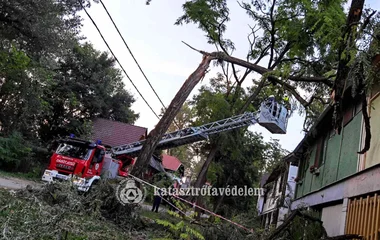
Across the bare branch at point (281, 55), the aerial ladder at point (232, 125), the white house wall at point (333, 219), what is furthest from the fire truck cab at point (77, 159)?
the bare branch at point (281, 55)

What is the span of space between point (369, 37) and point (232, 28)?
1345 centimetres

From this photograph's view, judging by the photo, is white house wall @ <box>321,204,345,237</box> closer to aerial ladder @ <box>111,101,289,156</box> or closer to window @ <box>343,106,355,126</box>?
window @ <box>343,106,355,126</box>

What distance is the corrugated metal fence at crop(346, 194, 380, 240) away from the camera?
165 inches

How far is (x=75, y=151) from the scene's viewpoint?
1302cm

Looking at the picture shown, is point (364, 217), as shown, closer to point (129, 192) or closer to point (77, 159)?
point (129, 192)

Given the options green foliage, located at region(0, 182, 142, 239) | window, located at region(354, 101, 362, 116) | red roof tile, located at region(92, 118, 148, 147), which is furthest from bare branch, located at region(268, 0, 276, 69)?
red roof tile, located at region(92, 118, 148, 147)

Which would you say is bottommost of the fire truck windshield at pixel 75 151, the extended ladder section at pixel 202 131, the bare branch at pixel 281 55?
the fire truck windshield at pixel 75 151

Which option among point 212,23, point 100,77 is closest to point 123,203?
point 212,23

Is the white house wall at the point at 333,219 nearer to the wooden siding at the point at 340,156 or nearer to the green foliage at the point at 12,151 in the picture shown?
the wooden siding at the point at 340,156

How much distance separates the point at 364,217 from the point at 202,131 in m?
12.2

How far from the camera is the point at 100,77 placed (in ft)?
83.0

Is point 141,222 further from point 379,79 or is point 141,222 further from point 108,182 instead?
point 379,79

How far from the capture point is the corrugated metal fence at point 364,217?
4.20 meters

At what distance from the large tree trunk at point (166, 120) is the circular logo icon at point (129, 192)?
45 cm
